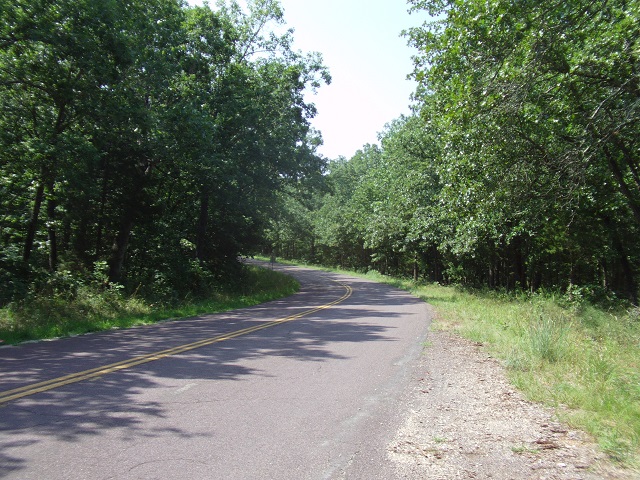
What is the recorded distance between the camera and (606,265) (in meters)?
31.3

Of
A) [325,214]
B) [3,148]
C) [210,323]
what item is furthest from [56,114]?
[325,214]

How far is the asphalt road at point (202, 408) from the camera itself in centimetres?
374

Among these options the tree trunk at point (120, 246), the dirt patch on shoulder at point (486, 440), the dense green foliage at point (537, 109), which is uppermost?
the dense green foliage at point (537, 109)

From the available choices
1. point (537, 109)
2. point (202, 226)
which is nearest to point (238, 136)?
point (202, 226)

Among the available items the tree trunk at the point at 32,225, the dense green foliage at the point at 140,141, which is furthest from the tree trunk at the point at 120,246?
the tree trunk at the point at 32,225

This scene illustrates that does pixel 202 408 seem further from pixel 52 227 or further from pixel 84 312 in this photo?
pixel 52 227

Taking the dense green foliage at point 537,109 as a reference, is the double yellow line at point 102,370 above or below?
below

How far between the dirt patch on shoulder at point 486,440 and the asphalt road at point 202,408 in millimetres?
289

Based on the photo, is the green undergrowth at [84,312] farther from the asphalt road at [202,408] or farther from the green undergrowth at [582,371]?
the green undergrowth at [582,371]

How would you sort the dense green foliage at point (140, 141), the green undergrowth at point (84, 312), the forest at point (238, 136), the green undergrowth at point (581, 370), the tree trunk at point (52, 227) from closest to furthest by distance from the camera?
the green undergrowth at point (581, 370), the forest at point (238, 136), the green undergrowth at point (84, 312), the dense green foliage at point (140, 141), the tree trunk at point (52, 227)

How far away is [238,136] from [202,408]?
57.4 ft

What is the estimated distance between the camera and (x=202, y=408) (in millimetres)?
5090

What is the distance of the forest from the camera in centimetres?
885

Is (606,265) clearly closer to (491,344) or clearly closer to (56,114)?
(491,344)
